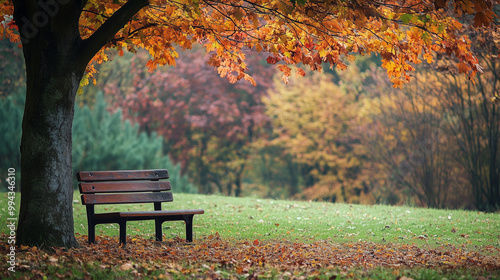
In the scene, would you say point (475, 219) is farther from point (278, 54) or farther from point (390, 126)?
point (390, 126)

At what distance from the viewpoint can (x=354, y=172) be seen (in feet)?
84.5

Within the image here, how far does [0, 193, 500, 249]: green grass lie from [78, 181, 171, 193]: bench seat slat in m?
1.29

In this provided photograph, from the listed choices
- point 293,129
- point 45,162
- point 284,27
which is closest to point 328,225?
point 284,27

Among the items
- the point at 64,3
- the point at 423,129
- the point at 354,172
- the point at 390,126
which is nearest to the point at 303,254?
the point at 64,3

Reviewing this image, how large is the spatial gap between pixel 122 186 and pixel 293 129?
18.3m

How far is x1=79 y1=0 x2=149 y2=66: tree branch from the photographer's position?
6312 mm

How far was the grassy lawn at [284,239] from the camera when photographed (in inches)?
A: 206

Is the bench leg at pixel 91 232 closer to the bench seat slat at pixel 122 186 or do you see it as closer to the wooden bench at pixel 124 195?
the wooden bench at pixel 124 195

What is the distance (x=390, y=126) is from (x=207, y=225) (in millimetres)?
12709

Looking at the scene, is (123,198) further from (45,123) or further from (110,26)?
(110,26)

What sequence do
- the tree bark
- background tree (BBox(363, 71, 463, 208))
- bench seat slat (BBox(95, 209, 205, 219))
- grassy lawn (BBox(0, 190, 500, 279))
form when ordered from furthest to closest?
background tree (BBox(363, 71, 463, 208)), bench seat slat (BBox(95, 209, 205, 219)), the tree bark, grassy lawn (BBox(0, 190, 500, 279))

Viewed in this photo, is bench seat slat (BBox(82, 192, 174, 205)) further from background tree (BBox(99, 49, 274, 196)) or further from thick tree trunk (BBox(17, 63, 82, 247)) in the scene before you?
background tree (BBox(99, 49, 274, 196))

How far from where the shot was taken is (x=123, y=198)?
290 inches

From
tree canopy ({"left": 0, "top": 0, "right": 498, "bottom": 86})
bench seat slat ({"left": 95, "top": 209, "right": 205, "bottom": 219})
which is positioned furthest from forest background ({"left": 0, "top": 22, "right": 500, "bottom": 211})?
bench seat slat ({"left": 95, "top": 209, "right": 205, "bottom": 219})
